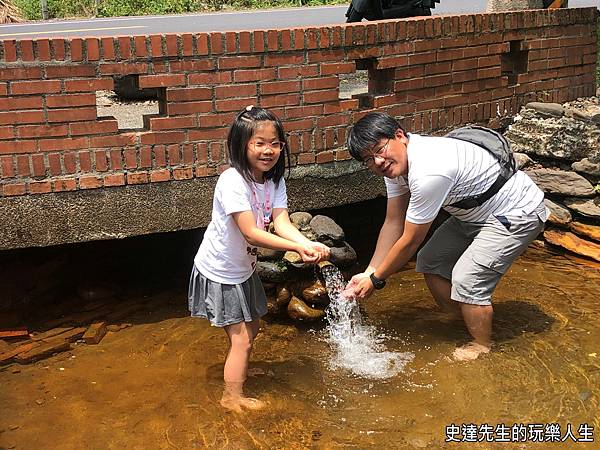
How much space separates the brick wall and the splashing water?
0.91 m

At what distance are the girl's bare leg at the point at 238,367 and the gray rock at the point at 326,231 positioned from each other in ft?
3.51

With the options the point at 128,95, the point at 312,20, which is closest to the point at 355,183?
the point at 128,95

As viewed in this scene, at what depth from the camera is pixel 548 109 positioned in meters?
6.15

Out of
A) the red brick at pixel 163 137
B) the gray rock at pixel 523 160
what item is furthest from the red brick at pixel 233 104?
the gray rock at pixel 523 160

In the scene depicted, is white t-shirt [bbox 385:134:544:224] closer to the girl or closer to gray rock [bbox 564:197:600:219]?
the girl

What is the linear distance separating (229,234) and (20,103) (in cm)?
160

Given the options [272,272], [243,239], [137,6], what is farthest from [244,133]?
[137,6]

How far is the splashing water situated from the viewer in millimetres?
4246

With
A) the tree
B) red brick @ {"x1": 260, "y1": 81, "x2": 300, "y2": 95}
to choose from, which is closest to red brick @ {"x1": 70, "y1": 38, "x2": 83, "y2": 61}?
red brick @ {"x1": 260, "y1": 81, "x2": 300, "y2": 95}

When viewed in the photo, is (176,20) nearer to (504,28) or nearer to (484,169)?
(504,28)

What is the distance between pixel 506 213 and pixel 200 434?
1931 millimetres

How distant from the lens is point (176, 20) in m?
13.7

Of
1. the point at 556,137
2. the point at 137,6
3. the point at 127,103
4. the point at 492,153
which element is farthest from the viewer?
the point at 137,6

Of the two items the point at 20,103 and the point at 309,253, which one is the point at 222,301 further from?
the point at 20,103
